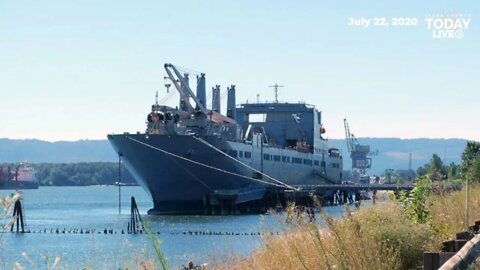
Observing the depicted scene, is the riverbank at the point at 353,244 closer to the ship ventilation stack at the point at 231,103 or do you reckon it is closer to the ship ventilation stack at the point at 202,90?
the ship ventilation stack at the point at 202,90

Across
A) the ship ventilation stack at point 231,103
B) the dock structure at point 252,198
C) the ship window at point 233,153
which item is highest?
the ship ventilation stack at point 231,103

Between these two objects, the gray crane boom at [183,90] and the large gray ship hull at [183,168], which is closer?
the large gray ship hull at [183,168]

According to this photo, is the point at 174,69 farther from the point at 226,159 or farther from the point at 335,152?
the point at 335,152

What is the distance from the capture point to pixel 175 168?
6525 cm

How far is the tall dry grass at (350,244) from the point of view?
32.0 ft

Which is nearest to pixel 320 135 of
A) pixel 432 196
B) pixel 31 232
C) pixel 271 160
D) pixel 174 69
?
pixel 271 160

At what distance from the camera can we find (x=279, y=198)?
77.6 m

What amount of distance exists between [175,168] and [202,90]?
465 inches

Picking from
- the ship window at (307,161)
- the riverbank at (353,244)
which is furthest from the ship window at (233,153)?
the riverbank at (353,244)

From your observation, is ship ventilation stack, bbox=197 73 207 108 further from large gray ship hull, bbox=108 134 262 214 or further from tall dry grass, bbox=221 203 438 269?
tall dry grass, bbox=221 203 438 269

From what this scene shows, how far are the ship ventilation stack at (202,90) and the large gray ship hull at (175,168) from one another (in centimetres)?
768

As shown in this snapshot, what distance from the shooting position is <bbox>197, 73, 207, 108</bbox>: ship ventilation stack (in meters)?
74.3

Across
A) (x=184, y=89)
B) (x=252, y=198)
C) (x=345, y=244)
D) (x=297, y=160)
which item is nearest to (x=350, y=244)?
(x=345, y=244)

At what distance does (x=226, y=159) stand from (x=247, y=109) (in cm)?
2791
